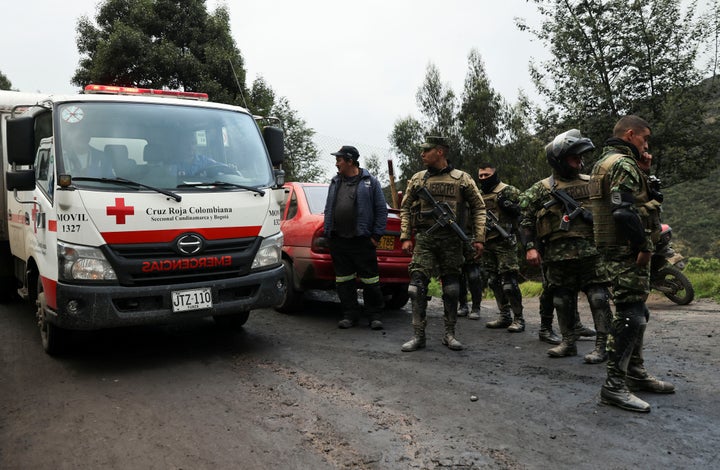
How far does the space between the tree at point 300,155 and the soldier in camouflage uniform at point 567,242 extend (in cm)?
1199

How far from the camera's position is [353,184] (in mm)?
6410

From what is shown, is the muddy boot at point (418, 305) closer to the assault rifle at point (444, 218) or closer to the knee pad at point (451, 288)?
the knee pad at point (451, 288)

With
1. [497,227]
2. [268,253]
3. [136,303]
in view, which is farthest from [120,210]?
[497,227]

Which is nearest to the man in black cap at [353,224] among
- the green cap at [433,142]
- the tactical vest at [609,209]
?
the green cap at [433,142]

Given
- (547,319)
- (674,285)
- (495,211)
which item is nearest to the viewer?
(547,319)

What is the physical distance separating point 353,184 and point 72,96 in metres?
2.92

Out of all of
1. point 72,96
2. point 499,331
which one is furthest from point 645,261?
point 72,96

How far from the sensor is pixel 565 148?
5.02m

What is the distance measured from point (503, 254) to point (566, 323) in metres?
1.68

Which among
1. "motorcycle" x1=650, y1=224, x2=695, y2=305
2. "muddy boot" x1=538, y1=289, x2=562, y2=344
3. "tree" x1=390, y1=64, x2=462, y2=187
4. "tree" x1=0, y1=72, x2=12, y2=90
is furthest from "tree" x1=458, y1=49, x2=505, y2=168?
"tree" x1=0, y1=72, x2=12, y2=90

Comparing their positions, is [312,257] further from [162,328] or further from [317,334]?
[162,328]

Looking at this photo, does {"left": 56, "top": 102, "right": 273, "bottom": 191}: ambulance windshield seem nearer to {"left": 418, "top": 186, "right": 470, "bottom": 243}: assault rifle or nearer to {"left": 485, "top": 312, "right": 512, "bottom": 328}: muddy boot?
{"left": 418, "top": 186, "right": 470, "bottom": 243}: assault rifle

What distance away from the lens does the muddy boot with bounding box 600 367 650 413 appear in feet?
12.1

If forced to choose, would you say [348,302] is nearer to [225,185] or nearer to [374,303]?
[374,303]
